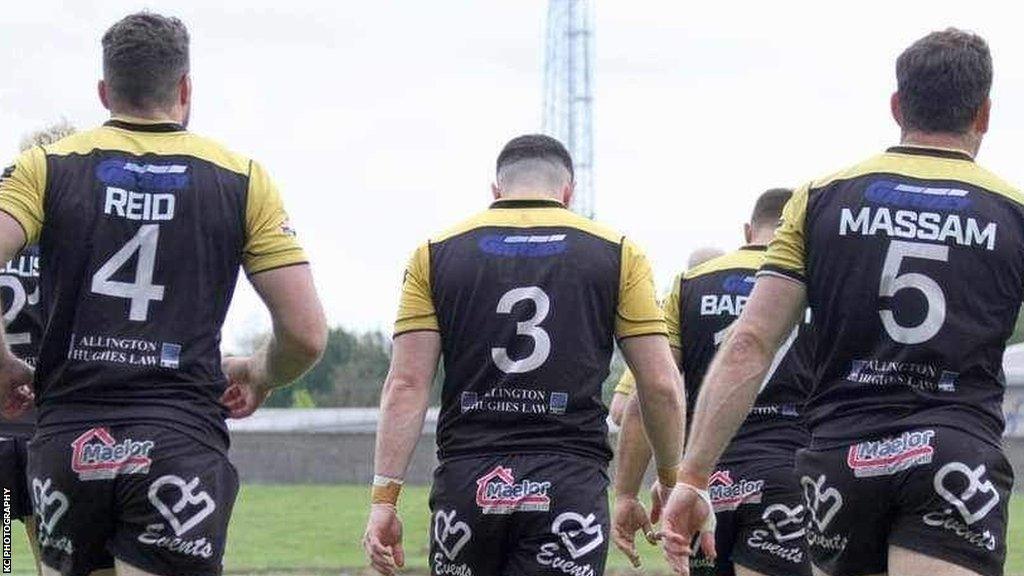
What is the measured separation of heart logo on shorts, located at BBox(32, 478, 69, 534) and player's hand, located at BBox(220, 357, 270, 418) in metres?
0.63

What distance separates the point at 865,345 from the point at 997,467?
0.55 metres

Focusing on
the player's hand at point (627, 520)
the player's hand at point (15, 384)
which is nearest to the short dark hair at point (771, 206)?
the player's hand at point (627, 520)

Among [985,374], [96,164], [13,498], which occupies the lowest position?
[13,498]

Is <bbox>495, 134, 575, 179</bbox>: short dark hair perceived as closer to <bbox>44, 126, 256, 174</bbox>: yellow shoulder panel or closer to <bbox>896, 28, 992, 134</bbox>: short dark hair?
<bbox>44, 126, 256, 174</bbox>: yellow shoulder panel

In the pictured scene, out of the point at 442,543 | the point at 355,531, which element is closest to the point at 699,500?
the point at 442,543

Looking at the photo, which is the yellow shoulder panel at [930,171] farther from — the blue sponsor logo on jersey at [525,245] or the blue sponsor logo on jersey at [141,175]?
the blue sponsor logo on jersey at [141,175]

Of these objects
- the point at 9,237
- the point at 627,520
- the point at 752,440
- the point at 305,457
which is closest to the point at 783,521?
the point at 752,440

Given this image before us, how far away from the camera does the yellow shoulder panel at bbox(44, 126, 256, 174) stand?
6.82m

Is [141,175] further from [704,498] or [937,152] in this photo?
[937,152]

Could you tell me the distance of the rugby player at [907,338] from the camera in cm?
628

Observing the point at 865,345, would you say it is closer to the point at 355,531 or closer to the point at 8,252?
the point at 8,252

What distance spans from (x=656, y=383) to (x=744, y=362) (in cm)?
111

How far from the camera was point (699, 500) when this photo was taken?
635 centimetres

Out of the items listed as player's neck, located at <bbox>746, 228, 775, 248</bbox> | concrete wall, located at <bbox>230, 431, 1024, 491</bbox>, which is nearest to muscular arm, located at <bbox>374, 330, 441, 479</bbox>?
player's neck, located at <bbox>746, 228, 775, 248</bbox>
